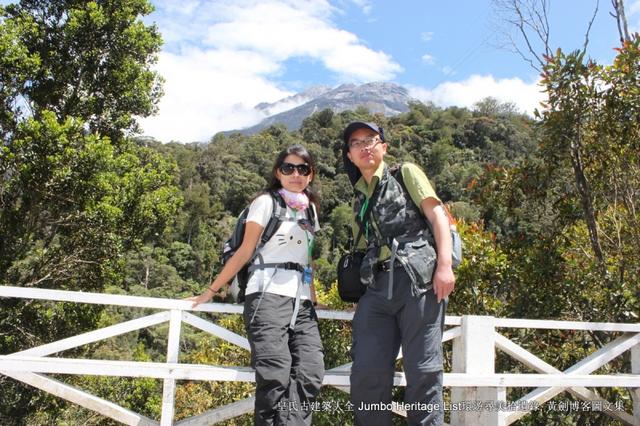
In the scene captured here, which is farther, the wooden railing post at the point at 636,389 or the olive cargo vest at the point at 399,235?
the wooden railing post at the point at 636,389

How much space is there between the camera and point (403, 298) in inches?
90.1

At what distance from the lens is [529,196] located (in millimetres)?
4840

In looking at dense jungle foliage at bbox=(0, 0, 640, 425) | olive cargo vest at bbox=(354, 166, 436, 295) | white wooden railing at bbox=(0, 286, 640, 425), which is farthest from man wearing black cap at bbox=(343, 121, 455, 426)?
dense jungle foliage at bbox=(0, 0, 640, 425)

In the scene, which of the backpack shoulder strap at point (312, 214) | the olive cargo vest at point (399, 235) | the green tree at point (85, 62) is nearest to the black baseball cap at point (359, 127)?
the olive cargo vest at point (399, 235)

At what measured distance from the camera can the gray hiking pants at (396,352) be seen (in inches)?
86.2

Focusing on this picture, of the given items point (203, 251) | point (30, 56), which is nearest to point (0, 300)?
point (30, 56)

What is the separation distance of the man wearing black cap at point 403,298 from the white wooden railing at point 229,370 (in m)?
0.29

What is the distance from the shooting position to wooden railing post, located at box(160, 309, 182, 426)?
8.08 ft

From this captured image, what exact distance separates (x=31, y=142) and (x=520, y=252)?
5.26m

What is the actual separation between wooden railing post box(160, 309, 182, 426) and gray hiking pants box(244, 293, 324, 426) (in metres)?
0.47

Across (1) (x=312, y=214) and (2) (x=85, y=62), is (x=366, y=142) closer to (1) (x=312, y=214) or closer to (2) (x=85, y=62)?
(1) (x=312, y=214)

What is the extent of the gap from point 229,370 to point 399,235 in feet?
3.57

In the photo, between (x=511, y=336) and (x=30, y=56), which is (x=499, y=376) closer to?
(x=511, y=336)

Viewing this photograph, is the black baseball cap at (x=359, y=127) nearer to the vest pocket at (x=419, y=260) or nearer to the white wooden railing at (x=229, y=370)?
the vest pocket at (x=419, y=260)
